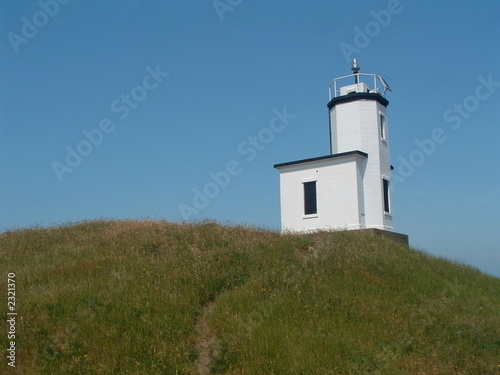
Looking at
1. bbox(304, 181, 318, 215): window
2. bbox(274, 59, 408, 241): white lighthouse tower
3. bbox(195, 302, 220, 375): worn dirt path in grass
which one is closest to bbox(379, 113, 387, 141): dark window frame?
bbox(274, 59, 408, 241): white lighthouse tower

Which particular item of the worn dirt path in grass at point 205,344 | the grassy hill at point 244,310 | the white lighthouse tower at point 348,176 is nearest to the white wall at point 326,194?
the white lighthouse tower at point 348,176

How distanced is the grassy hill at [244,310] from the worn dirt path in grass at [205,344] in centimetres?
3

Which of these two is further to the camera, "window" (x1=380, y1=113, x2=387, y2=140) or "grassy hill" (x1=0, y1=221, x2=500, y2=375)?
"window" (x1=380, y1=113, x2=387, y2=140)

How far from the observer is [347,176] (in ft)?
69.4

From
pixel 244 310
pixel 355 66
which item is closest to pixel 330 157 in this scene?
pixel 355 66

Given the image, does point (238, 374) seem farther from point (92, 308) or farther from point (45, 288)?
point (45, 288)

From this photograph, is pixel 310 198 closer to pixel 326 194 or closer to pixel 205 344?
pixel 326 194

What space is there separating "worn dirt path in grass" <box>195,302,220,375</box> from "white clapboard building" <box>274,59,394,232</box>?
11.3 metres

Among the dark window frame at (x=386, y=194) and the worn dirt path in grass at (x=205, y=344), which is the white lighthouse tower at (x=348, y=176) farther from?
the worn dirt path in grass at (x=205, y=344)

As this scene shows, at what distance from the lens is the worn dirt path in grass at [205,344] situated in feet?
29.7

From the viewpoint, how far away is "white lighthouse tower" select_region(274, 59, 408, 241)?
830 inches

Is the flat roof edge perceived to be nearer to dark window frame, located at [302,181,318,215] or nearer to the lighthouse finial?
dark window frame, located at [302,181,318,215]

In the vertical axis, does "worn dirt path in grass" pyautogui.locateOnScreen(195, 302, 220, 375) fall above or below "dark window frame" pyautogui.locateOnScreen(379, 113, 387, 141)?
below

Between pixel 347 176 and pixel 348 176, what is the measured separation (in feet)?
0.14
